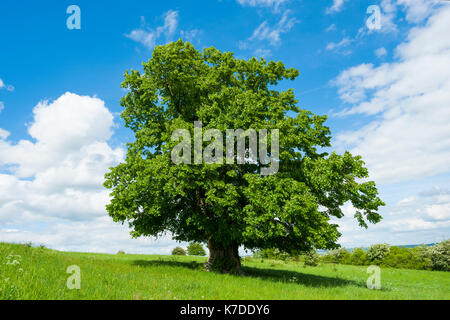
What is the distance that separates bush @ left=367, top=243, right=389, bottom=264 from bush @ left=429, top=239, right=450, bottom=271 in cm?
968

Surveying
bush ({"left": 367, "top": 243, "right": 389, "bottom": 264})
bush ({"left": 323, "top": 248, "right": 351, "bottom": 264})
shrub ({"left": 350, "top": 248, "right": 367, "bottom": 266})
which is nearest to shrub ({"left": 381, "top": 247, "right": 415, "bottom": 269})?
bush ({"left": 367, "top": 243, "right": 389, "bottom": 264})

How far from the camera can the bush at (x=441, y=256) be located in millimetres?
43031

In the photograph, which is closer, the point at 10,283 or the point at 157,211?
the point at 10,283

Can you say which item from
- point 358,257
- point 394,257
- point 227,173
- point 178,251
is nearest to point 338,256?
point 358,257

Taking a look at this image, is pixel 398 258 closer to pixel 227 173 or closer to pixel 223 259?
pixel 223 259

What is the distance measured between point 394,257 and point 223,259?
46.0 m

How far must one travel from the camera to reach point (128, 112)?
2206 cm

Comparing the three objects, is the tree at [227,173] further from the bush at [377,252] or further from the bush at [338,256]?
the bush at [338,256]

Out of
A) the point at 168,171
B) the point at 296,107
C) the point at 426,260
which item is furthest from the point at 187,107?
the point at 426,260

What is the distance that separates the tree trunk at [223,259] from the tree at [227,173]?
0.24 feet

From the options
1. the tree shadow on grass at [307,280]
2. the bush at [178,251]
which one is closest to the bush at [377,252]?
the bush at [178,251]
